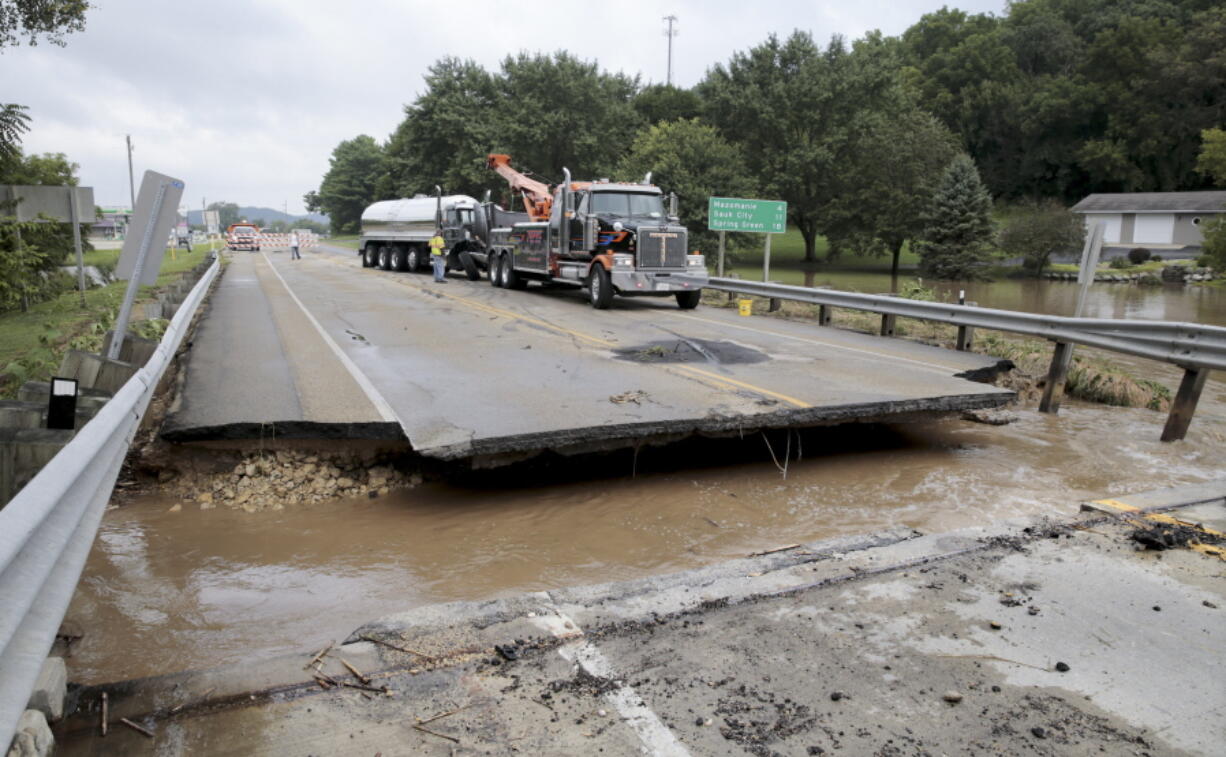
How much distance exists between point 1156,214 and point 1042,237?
2276cm

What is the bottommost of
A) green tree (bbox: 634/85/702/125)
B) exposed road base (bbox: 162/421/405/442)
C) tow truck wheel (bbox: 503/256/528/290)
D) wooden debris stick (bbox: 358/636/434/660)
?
wooden debris stick (bbox: 358/636/434/660)

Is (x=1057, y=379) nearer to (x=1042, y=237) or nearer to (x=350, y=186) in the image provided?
(x=1042, y=237)

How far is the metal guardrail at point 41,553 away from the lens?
2121 mm

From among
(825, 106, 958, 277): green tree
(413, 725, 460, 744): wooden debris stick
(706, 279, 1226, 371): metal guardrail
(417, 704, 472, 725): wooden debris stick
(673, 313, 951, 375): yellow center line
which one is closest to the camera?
(413, 725, 460, 744): wooden debris stick

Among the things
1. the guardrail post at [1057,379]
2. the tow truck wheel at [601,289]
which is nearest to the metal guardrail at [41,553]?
the guardrail post at [1057,379]

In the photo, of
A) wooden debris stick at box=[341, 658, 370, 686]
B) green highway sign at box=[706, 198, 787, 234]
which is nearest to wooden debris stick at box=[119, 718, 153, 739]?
wooden debris stick at box=[341, 658, 370, 686]

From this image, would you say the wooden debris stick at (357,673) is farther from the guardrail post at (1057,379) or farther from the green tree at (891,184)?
the green tree at (891,184)

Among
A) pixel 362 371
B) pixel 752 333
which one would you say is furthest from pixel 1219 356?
pixel 362 371

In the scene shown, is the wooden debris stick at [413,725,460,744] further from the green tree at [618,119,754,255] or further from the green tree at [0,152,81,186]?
the green tree at [618,119,754,255]

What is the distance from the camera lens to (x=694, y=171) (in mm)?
36344

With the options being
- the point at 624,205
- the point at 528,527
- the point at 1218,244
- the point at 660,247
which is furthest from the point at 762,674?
the point at 1218,244

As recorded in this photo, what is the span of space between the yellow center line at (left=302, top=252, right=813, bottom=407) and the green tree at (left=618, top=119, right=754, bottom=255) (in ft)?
52.6

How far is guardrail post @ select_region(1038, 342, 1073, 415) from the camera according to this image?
31.9 feet

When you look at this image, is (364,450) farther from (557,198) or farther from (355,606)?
(557,198)
